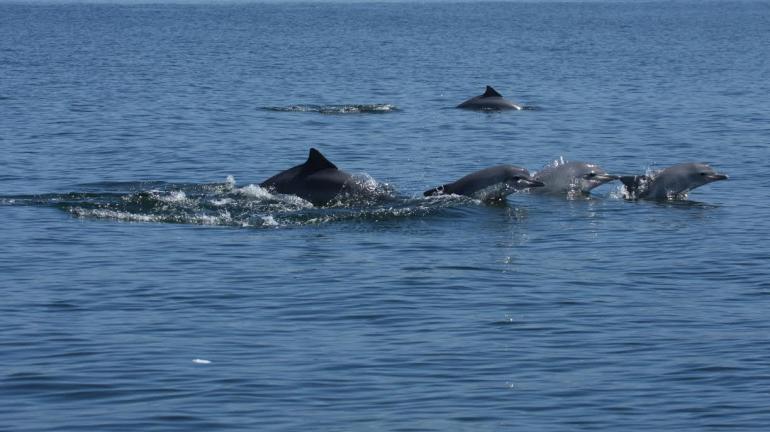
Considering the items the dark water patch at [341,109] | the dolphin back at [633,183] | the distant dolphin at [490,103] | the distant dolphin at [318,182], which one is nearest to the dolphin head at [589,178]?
the dolphin back at [633,183]

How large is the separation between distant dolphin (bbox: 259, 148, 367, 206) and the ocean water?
30 cm

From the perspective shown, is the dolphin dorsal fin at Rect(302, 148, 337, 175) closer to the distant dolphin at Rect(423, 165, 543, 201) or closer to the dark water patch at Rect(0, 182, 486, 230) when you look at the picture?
the dark water patch at Rect(0, 182, 486, 230)

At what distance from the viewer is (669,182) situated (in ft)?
90.8

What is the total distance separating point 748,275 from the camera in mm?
20344

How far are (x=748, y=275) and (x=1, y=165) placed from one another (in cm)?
1702

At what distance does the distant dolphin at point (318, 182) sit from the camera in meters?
24.9

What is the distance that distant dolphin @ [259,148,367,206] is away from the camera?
2494cm

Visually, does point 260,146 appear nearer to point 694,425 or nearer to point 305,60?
point 694,425

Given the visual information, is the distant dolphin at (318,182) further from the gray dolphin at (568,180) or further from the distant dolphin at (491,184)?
the gray dolphin at (568,180)

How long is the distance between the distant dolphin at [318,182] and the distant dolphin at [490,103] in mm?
21182

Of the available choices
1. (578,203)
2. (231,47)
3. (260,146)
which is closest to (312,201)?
(578,203)

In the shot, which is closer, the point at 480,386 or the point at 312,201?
the point at 480,386

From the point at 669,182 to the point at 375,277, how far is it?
9.59m

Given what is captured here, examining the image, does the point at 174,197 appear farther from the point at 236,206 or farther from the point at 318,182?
the point at 318,182
